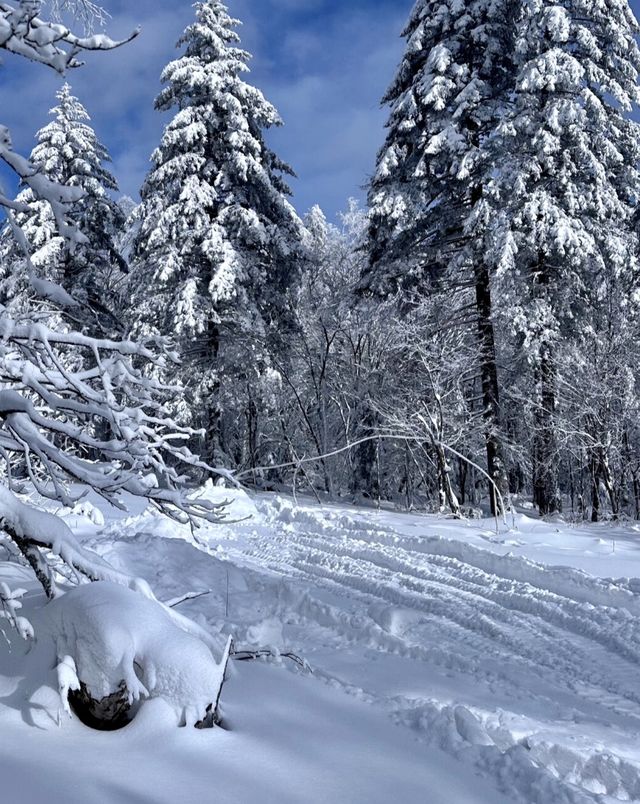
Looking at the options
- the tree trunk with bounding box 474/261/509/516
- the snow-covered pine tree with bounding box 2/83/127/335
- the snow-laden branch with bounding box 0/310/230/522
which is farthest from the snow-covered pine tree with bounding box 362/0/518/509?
the snow-laden branch with bounding box 0/310/230/522

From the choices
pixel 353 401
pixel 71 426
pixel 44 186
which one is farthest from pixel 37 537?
pixel 353 401

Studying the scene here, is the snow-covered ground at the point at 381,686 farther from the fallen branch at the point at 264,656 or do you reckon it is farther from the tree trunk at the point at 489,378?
the tree trunk at the point at 489,378

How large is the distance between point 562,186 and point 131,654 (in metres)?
13.4

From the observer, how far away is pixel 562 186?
44.8ft

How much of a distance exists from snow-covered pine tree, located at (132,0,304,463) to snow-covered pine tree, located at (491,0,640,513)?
6249mm

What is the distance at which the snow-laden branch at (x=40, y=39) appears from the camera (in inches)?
98.5

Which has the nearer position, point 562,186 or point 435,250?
point 562,186

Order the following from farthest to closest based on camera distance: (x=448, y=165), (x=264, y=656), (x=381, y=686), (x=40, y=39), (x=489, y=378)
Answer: (x=489, y=378) < (x=448, y=165) < (x=264, y=656) < (x=381, y=686) < (x=40, y=39)

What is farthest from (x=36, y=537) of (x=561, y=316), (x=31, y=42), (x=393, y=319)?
(x=561, y=316)

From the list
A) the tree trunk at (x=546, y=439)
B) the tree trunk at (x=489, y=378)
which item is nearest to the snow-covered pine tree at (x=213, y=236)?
the tree trunk at (x=489, y=378)

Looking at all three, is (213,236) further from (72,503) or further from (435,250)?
(72,503)

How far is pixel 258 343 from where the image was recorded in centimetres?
1681

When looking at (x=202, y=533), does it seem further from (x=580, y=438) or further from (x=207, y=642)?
(x=580, y=438)

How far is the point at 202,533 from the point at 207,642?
741 cm
